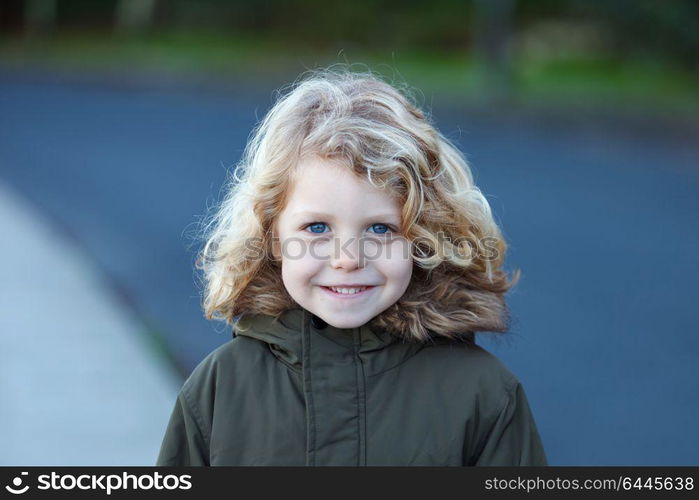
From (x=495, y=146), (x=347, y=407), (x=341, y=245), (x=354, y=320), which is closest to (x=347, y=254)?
(x=341, y=245)

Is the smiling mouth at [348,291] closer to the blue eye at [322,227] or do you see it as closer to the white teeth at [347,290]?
the white teeth at [347,290]

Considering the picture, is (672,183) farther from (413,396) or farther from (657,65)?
(413,396)

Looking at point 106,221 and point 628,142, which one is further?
point 628,142

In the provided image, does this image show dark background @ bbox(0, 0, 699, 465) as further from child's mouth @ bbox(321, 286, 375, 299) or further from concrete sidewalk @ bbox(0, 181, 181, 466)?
child's mouth @ bbox(321, 286, 375, 299)

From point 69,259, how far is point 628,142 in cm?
693

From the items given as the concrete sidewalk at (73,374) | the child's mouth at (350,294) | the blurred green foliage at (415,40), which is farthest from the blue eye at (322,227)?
the blurred green foliage at (415,40)

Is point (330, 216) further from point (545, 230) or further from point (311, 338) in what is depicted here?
point (545, 230)

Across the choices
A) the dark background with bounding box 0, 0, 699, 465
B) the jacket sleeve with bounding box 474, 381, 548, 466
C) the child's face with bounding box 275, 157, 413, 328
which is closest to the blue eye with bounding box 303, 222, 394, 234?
the child's face with bounding box 275, 157, 413, 328

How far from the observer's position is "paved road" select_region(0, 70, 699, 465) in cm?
505

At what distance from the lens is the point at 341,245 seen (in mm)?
2102

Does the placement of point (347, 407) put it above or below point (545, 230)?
below

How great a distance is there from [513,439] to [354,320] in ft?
1.47

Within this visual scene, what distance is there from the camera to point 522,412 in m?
2.18

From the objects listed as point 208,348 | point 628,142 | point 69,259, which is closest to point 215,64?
point 628,142
